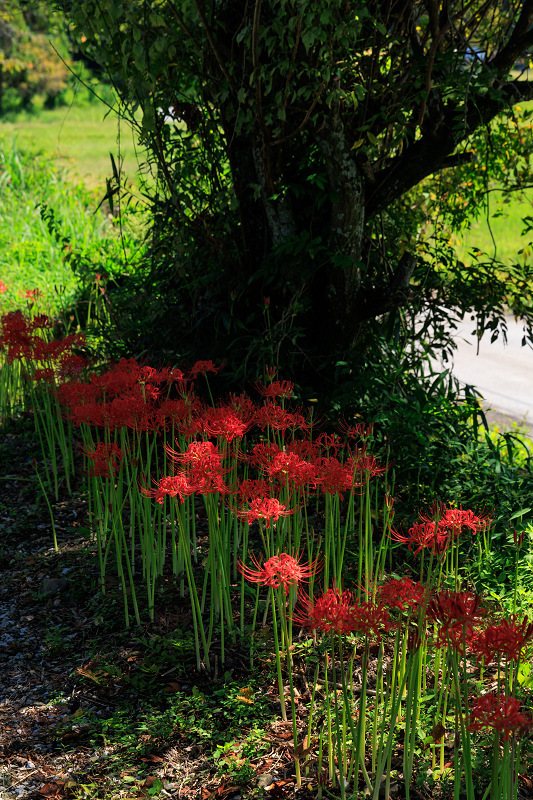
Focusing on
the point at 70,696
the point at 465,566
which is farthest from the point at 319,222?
the point at 70,696

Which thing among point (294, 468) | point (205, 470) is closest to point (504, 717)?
point (294, 468)

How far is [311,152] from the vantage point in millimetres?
4055

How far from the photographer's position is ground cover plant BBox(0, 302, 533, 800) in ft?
6.33

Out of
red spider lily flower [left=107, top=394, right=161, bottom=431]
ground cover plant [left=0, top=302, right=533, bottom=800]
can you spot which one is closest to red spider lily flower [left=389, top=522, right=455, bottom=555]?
ground cover plant [left=0, top=302, right=533, bottom=800]

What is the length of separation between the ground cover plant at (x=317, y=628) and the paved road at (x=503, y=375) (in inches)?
117

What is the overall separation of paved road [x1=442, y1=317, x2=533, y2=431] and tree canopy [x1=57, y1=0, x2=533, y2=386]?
66.8 inches

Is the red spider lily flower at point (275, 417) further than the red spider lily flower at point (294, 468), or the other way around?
the red spider lily flower at point (275, 417)

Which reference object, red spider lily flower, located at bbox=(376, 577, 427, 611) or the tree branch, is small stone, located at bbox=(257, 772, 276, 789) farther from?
the tree branch

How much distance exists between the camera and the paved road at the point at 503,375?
6.37m

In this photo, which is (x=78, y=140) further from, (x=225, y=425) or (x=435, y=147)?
(x=225, y=425)

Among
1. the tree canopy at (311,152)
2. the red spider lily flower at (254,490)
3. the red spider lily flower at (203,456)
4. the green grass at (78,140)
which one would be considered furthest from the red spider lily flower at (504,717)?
the green grass at (78,140)

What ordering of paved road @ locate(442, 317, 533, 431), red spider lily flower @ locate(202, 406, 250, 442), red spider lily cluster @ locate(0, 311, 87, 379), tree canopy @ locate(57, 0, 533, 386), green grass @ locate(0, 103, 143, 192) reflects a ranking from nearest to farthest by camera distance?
1. red spider lily flower @ locate(202, 406, 250, 442)
2. tree canopy @ locate(57, 0, 533, 386)
3. red spider lily cluster @ locate(0, 311, 87, 379)
4. paved road @ locate(442, 317, 533, 431)
5. green grass @ locate(0, 103, 143, 192)

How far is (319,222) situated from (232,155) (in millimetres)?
607

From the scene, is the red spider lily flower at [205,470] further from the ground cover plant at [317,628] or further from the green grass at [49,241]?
the green grass at [49,241]
